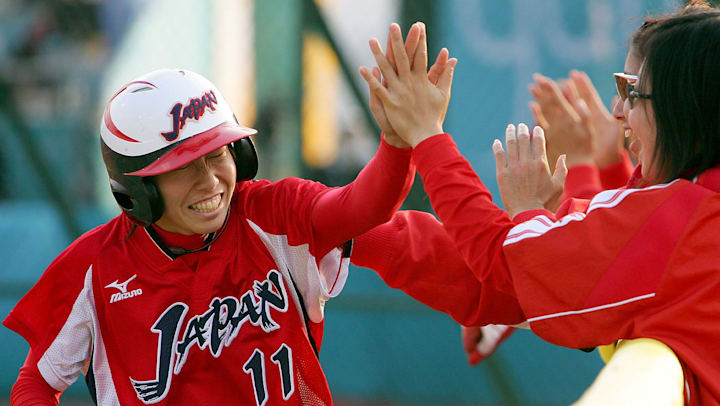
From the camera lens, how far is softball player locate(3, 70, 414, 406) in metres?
2.35

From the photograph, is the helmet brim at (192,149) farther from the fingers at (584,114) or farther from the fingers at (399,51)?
the fingers at (584,114)

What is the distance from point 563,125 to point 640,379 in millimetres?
1620

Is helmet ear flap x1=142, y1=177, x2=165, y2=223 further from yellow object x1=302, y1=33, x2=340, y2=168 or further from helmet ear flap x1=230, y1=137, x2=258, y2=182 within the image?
yellow object x1=302, y1=33, x2=340, y2=168

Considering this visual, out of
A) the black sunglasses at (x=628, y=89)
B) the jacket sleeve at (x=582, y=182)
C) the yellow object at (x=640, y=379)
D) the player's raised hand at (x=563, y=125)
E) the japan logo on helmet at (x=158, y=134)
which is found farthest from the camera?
the player's raised hand at (x=563, y=125)

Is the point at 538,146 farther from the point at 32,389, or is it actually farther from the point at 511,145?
the point at 32,389

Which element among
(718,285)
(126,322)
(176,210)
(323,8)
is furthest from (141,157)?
(323,8)

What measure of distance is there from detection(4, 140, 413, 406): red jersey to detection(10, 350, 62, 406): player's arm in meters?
0.04

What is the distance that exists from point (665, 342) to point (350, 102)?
3976 millimetres

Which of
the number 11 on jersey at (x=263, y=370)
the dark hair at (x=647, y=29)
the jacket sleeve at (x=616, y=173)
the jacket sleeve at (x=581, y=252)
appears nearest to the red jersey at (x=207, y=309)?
the number 11 on jersey at (x=263, y=370)

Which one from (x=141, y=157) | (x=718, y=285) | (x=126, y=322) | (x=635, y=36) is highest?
(x=635, y=36)

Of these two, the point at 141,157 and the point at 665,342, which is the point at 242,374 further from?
the point at 665,342

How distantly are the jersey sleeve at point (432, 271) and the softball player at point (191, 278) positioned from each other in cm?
12

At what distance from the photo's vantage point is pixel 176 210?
94.6 inches

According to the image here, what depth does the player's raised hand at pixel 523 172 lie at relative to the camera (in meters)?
2.16
